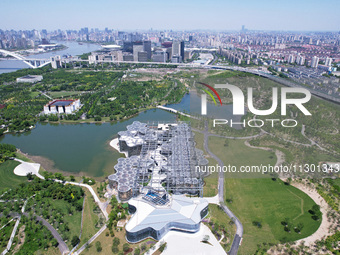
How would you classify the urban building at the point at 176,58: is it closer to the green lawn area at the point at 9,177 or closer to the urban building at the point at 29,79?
the urban building at the point at 29,79

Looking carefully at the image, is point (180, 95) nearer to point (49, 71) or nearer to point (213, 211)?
point (213, 211)

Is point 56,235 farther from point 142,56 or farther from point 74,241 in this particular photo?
point 142,56

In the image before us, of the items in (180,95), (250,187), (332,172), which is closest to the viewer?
(250,187)

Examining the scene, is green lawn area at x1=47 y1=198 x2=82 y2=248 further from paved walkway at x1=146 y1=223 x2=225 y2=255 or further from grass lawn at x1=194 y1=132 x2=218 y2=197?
grass lawn at x1=194 y1=132 x2=218 y2=197

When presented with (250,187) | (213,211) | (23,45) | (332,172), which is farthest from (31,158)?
(23,45)

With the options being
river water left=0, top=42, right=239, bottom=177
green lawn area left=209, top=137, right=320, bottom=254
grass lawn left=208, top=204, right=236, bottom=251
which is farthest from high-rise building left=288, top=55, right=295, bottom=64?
grass lawn left=208, top=204, right=236, bottom=251

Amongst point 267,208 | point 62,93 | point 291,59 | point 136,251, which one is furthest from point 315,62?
point 136,251

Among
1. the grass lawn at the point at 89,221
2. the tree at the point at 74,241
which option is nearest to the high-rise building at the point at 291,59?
the grass lawn at the point at 89,221
